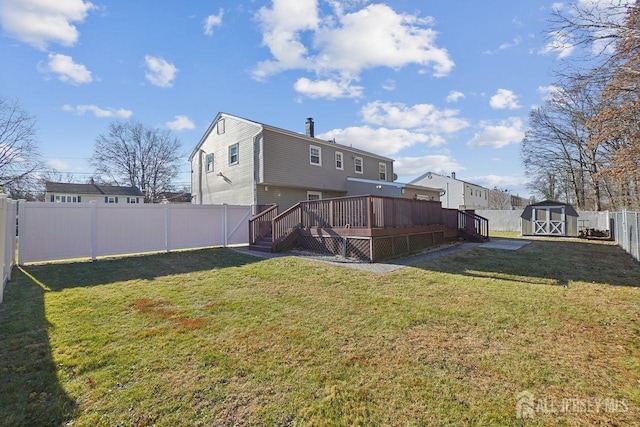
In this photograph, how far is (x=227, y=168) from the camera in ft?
Result: 55.6

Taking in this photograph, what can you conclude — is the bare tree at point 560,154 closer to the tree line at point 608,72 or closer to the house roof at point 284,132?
the tree line at point 608,72

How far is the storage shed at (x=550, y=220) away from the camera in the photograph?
17.7 m

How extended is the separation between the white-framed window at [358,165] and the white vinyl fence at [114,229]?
31.8ft

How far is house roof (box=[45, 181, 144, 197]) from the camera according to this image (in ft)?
119

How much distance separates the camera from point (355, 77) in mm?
13938

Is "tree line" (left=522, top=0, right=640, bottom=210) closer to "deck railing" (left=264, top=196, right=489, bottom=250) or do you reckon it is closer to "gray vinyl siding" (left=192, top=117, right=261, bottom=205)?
"deck railing" (left=264, top=196, right=489, bottom=250)

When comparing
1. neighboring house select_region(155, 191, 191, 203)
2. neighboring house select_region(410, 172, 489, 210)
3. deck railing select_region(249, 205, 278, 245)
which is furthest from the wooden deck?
neighboring house select_region(155, 191, 191, 203)

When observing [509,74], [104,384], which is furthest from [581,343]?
[509,74]

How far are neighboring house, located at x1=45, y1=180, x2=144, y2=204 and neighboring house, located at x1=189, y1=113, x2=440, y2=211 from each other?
22.6 metres

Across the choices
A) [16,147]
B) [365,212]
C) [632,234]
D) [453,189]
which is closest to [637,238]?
[632,234]

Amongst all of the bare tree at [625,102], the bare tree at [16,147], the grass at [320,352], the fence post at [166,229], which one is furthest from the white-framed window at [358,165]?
the bare tree at [16,147]

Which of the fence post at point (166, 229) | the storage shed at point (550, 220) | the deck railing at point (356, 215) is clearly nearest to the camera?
the deck railing at point (356, 215)

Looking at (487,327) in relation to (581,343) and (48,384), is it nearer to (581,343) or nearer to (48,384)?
(581,343)

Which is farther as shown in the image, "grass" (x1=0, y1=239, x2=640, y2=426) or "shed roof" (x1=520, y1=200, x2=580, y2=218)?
"shed roof" (x1=520, y1=200, x2=580, y2=218)
